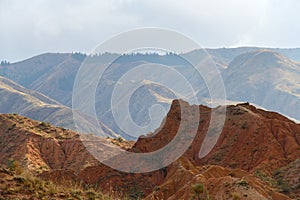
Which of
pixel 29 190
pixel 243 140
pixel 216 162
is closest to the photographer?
pixel 29 190

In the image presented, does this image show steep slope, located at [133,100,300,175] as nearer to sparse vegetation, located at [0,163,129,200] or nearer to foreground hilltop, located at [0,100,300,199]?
foreground hilltop, located at [0,100,300,199]

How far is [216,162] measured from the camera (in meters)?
56.5

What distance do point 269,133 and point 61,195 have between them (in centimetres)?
4732

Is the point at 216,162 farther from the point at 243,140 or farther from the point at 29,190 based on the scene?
the point at 29,190

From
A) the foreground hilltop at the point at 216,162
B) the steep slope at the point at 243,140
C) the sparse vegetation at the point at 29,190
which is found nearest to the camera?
the sparse vegetation at the point at 29,190

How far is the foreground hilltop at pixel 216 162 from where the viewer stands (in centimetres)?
3759

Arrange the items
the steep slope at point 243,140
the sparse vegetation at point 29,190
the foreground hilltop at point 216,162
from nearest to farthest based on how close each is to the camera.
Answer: the sparse vegetation at point 29,190 < the foreground hilltop at point 216,162 < the steep slope at point 243,140

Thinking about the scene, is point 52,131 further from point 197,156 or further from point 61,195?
point 61,195

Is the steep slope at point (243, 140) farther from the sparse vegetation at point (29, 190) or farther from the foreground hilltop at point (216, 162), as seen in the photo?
the sparse vegetation at point (29, 190)

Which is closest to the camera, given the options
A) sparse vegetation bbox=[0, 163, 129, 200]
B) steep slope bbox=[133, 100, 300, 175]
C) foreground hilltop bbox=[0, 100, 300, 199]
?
sparse vegetation bbox=[0, 163, 129, 200]

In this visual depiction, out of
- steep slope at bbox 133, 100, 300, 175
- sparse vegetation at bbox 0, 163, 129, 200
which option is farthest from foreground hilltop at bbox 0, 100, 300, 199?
sparse vegetation at bbox 0, 163, 129, 200

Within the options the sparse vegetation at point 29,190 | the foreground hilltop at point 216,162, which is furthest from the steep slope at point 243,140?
the sparse vegetation at point 29,190

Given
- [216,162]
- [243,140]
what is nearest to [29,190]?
[216,162]

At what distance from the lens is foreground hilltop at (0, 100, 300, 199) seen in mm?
37594
